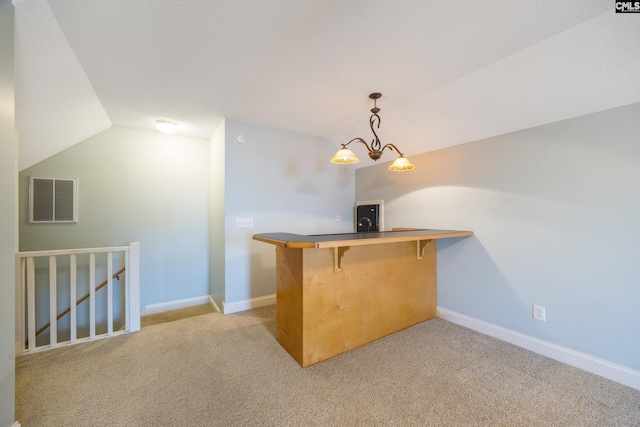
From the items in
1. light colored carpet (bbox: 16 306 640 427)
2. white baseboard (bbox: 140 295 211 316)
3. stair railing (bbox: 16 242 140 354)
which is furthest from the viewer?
white baseboard (bbox: 140 295 211 316)

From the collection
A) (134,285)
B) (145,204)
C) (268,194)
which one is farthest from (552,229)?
(145,204)

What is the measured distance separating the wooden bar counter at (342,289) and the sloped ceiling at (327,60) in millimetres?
1326

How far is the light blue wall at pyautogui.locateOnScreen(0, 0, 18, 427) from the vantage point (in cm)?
117

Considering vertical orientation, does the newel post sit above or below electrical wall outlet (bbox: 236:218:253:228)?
below

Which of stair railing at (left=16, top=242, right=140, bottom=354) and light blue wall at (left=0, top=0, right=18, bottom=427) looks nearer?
light blue wall at (left=0, top=0, right=18, bottom=427)

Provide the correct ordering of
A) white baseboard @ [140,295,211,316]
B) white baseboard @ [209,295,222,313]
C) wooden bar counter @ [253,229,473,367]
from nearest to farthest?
1. wooden bar counter @ [253,229,473,367]
2. white baseboard @ [209,295,222,313]
3. white baseboard @ [140,295,211,316]

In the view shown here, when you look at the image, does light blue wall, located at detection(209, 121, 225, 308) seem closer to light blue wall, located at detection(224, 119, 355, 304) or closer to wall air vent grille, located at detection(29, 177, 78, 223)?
light blue wall, located at detection(224, 119, 355, 304)

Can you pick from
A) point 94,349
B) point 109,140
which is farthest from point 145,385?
point 109,140

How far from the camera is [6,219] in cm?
121

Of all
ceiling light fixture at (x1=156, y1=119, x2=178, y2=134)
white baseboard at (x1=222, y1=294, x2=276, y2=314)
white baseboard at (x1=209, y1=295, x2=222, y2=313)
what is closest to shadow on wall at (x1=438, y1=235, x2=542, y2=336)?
white baseboard at (x1=222, y1=294, x2=276, y2=314)

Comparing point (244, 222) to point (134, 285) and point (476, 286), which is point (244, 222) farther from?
point (476, 286)

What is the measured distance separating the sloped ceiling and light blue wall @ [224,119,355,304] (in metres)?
0.57

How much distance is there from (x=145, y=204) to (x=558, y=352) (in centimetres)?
472

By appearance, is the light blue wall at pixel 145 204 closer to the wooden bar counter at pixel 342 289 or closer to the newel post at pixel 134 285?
the newel post at pixel 134 285
